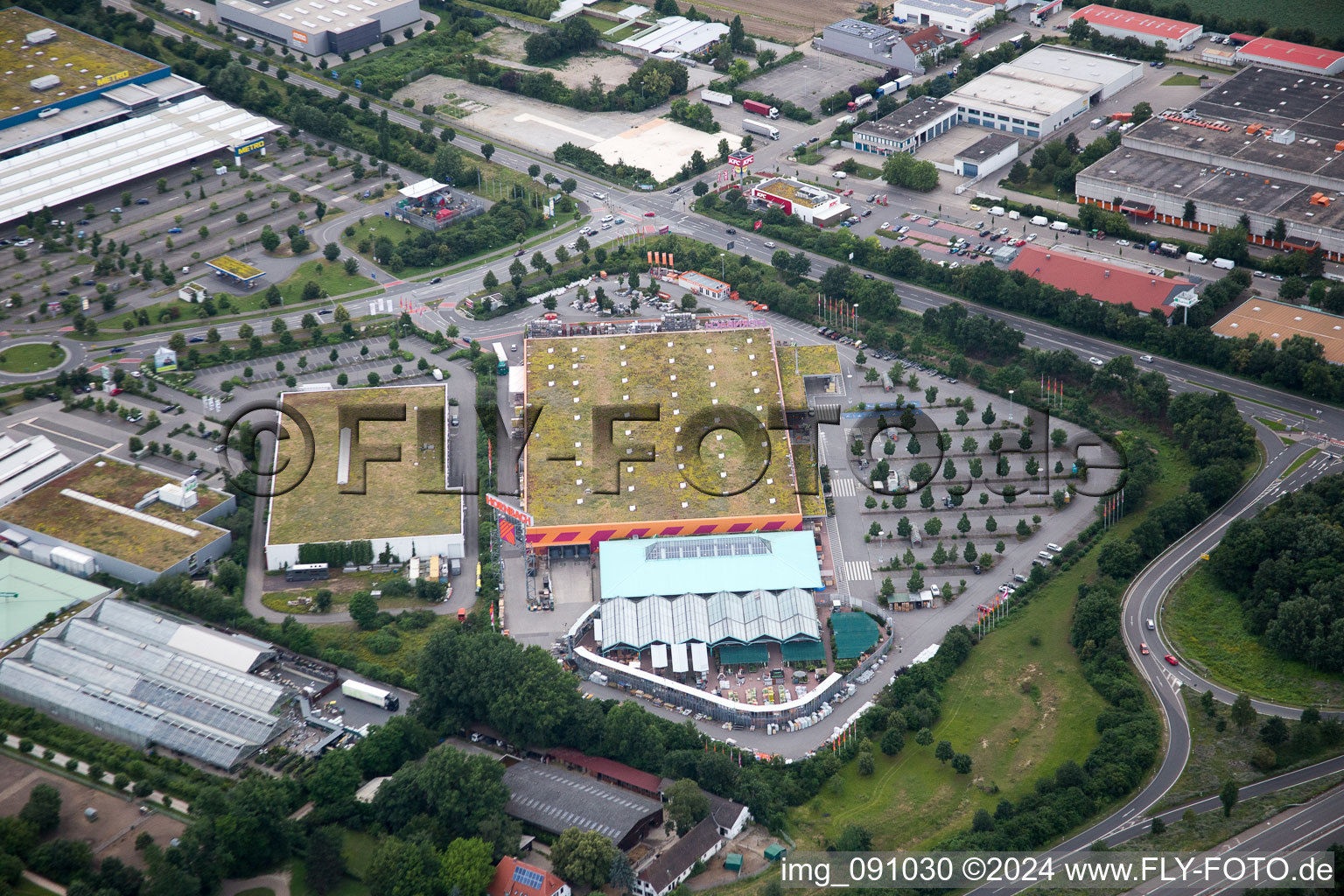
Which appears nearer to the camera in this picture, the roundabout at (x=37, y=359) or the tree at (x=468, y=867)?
the tree at (x=468, y=867)

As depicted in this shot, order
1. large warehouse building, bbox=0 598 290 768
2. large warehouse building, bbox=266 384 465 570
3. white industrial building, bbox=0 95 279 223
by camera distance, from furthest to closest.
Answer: white industrial building, bbox=0 95 279 223 < large warehouse building, bbox=266 384 465 570 < large warehouse building, bbox=0 598 290 768

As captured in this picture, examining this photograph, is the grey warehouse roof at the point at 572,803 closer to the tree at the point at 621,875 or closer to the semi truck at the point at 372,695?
the tree at the point at 621,875

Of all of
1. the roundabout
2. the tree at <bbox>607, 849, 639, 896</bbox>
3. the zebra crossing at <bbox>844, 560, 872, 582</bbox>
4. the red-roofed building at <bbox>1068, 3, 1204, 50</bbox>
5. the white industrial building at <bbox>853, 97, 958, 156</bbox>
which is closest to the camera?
the tree at <bbox>607, 849, 639, 896</bbox>

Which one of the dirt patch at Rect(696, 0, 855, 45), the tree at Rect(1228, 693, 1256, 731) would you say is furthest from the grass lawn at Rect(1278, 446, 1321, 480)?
the dirt patch at Rect(696, 0, 855, 45)

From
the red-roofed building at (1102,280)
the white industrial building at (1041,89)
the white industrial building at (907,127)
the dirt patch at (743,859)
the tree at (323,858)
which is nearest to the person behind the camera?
the tree at (323,858)

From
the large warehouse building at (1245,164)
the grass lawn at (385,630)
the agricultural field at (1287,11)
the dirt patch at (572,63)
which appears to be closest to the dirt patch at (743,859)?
the grass lawn at (385,630)

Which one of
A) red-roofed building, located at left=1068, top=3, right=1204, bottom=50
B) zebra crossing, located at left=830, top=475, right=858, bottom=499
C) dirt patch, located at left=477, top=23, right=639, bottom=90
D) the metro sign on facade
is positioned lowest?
zebra crossing, located at left=830, top=475, right=858, bottom=499

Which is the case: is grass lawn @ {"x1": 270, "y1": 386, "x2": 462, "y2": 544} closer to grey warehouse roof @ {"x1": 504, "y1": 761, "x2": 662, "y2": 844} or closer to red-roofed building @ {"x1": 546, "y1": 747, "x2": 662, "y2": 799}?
red-roofed building @ {"x1": 546, "y1": 747, "x2": 662, "y2": 799}

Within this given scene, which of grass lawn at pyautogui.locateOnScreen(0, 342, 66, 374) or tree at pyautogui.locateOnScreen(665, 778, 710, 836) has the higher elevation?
tree at pyautogui.locateOnScreen(665, 778, 710, 836)
